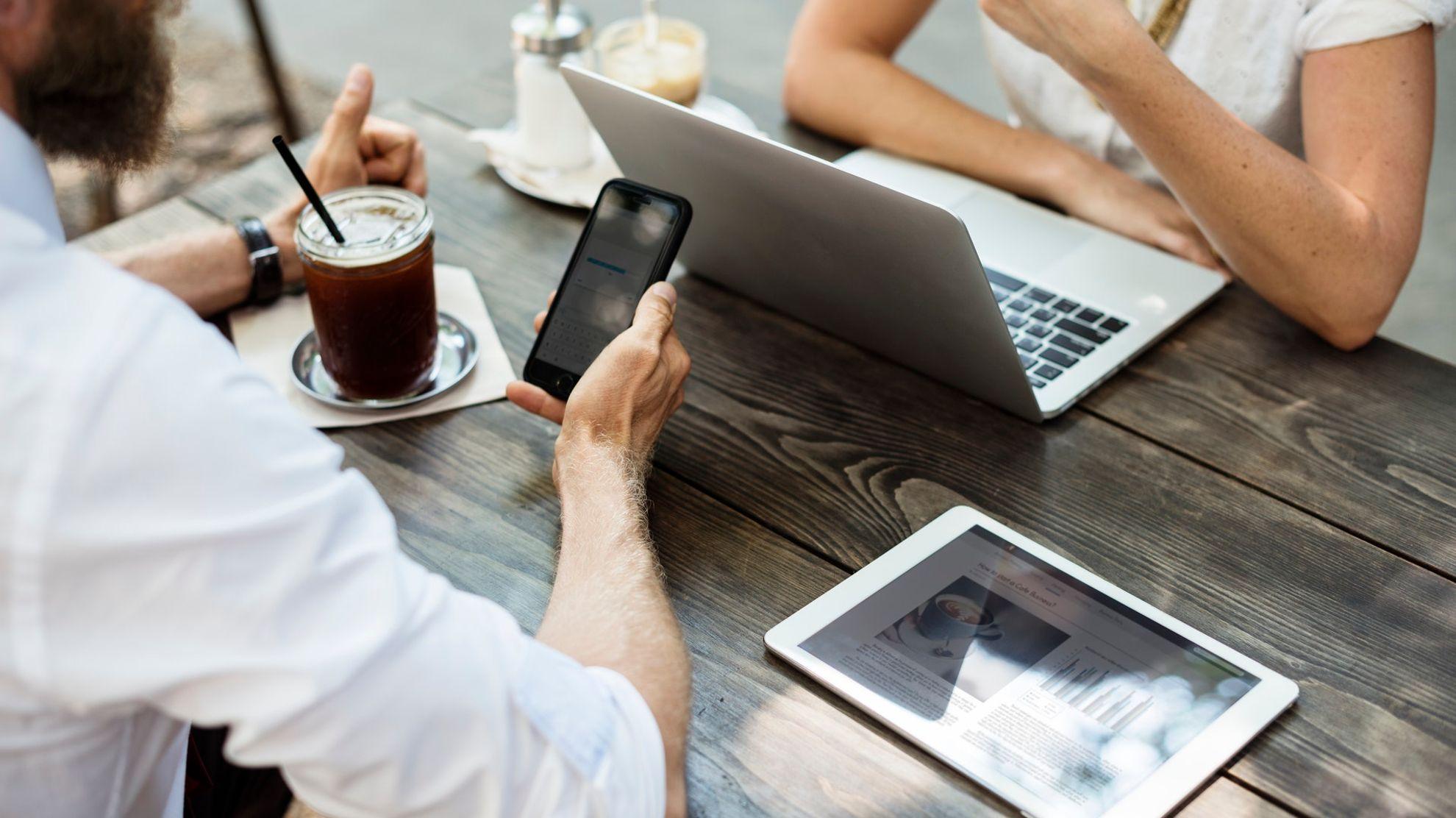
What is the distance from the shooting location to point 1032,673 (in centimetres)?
76

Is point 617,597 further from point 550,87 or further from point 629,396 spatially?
point 550,87

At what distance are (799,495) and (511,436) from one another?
0.81 ft

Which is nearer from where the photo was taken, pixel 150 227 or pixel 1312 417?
pixel 1312 417

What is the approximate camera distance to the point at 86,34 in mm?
605

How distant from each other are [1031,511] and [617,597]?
34cm

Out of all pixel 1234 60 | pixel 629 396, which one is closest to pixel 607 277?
pixel 629 396

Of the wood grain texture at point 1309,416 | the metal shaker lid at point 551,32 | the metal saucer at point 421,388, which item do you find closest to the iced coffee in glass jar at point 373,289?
the metal saucer at point 421,388

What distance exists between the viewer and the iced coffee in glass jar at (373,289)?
926 mm

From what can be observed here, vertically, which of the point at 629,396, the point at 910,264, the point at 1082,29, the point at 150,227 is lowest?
the point at 150,227

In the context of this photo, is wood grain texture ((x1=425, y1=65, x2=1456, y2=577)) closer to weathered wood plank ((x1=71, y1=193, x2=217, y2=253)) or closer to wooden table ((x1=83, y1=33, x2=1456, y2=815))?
wooden table ((x1=83, y1=33, x2=1456, y2=815))

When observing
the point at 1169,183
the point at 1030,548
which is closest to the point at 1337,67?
the point at 1169,183

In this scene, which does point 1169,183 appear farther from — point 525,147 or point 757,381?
point 525,147

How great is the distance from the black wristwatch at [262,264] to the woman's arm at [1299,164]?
0.77 metres

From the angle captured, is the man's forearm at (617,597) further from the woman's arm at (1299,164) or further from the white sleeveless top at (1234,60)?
the white sleeveless top at (1234,60)
